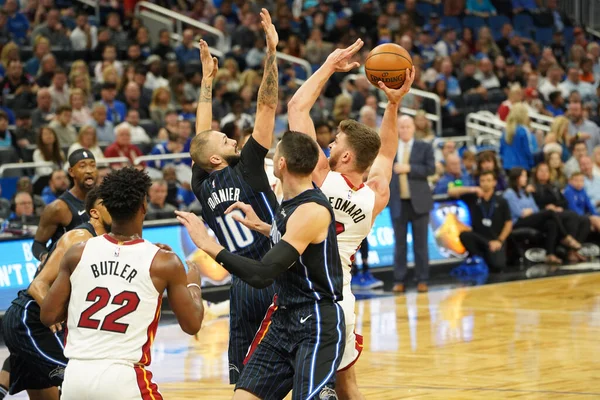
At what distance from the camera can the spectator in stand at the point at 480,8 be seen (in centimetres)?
2697

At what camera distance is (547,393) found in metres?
8.02

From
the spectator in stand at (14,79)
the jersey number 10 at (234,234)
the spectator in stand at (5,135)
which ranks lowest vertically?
the spectator in stand at (5,135)

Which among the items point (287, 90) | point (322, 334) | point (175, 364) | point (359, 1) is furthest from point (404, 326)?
point (359, 1)

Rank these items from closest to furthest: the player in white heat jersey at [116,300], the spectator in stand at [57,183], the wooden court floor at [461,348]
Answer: the player in white heat jersey at [116,300] → the wooden court floor at [461,348] → the spectator in stand at [57,183]

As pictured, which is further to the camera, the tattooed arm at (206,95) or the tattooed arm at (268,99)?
the tattooed arm at (206,95)

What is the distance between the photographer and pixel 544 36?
27312 millimetres

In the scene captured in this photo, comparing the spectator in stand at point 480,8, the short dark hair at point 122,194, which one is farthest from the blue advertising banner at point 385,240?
the spectator in stand at point 480,8

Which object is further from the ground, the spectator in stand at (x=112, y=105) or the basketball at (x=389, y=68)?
the basketball at (x=389, y=68)

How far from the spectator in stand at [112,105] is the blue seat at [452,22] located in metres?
11.5

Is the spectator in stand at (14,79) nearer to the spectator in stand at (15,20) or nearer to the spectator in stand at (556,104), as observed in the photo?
the spectator in stand at (15,20)

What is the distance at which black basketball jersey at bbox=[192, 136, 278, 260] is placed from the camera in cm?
655

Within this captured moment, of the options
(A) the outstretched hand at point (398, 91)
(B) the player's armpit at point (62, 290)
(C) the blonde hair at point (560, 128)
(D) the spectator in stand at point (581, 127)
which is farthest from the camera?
(D) the spectator in stand at point (581, 127)

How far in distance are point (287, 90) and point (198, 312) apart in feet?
46.8

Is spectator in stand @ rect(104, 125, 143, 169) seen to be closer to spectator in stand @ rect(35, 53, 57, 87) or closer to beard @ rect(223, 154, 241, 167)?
spectator in stand @ rect(35, 53, 57, 87)
